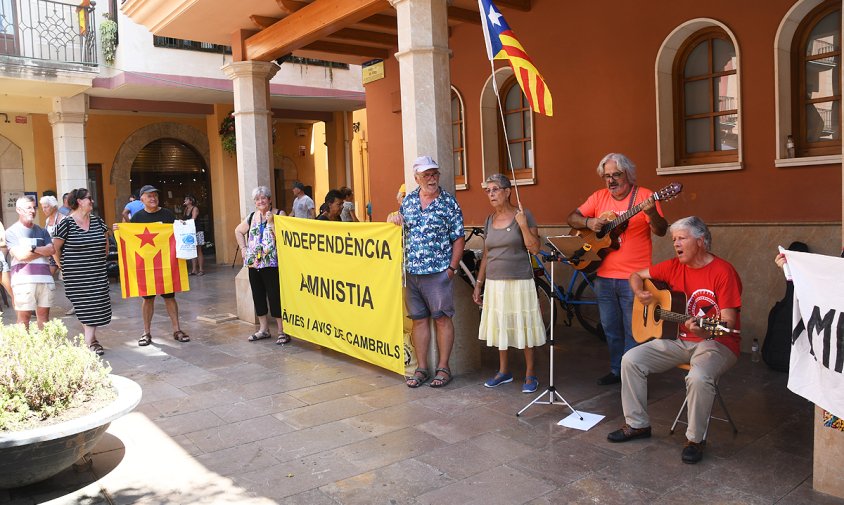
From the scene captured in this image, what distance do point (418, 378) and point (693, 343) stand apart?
2.39 meters

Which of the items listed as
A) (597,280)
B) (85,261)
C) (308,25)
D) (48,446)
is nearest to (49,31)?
(308,25)

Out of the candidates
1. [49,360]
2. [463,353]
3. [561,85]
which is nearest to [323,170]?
[561,85]

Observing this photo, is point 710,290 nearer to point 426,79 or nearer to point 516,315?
point 516,315

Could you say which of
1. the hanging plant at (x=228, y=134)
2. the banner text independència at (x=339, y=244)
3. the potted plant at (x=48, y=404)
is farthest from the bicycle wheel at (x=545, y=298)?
the hanging plant at (x=228, y=134)

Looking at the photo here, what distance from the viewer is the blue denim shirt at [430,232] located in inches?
229

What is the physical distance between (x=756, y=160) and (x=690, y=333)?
3079 millimetres

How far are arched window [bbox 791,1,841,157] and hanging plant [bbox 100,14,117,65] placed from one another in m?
12.4

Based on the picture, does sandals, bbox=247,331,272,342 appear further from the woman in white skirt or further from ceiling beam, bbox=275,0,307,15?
ceiling beam, bbox=275,0,307,15

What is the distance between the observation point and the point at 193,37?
9.67 meters

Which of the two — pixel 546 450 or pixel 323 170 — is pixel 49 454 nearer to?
pixel 546 450

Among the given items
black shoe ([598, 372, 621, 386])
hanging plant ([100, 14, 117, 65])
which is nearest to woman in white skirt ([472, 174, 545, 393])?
black shoe ([598, 372, 621, 386])

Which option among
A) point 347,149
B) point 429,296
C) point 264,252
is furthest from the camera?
point 347,149

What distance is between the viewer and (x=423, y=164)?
5.77 metres

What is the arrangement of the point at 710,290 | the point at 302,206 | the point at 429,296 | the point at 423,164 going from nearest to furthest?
1. the point at 710,290
2. the point at 423,164
3. the point at 429,296
4. the point at 302,206
